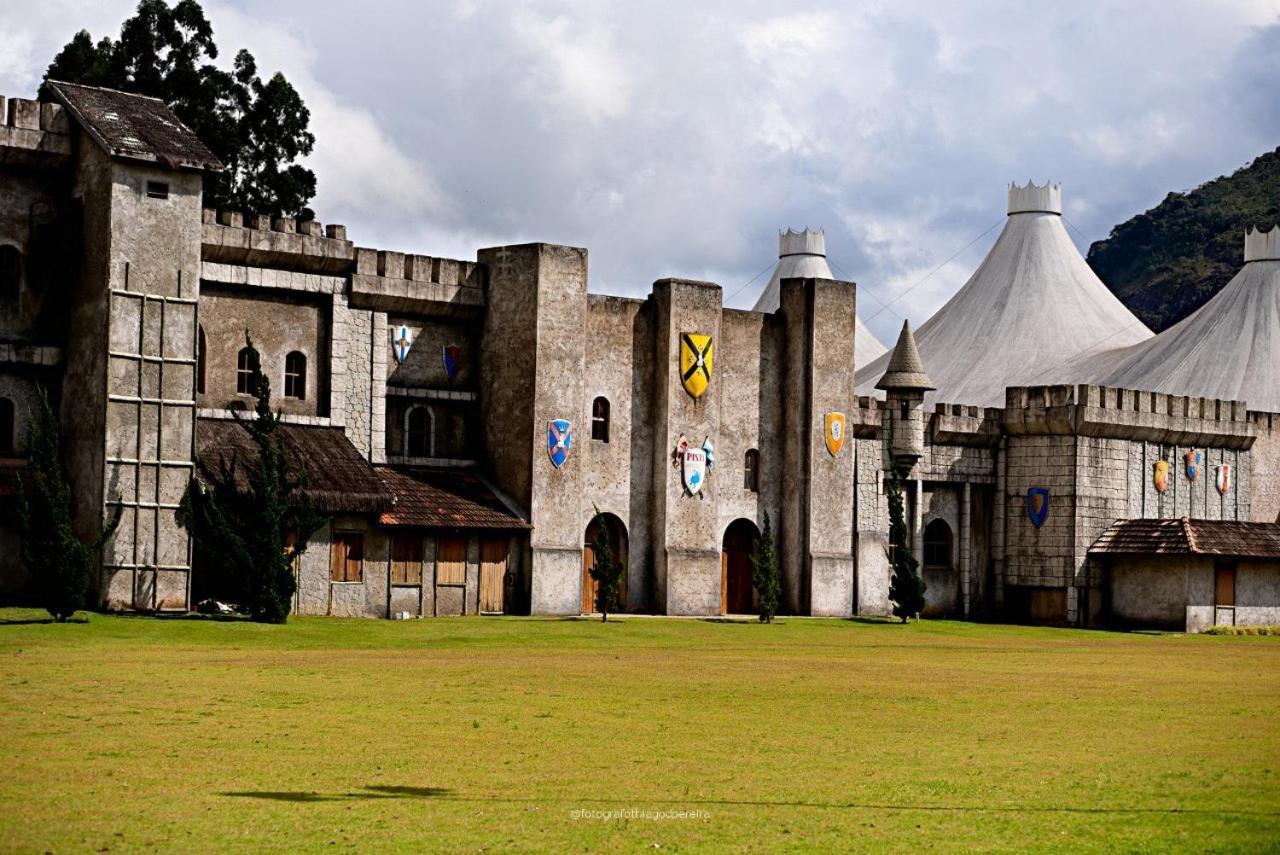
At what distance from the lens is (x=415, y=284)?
163 feet

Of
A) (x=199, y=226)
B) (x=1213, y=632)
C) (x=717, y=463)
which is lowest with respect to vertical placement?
(x=1213, y=632)

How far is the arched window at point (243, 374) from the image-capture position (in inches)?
1826

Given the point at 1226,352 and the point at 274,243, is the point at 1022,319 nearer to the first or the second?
the point at 1226,352

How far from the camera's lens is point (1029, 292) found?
84.2 metres

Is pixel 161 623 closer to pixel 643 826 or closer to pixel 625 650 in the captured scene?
pixel 625 650

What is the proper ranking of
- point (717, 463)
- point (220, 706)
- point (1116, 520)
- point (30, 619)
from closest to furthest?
point (220, 706) < point (30, 619) < point (717, 463) < point (1116, 520)

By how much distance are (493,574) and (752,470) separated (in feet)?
30.9

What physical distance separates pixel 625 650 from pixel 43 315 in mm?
15771

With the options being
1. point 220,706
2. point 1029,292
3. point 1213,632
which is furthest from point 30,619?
point 1029,292

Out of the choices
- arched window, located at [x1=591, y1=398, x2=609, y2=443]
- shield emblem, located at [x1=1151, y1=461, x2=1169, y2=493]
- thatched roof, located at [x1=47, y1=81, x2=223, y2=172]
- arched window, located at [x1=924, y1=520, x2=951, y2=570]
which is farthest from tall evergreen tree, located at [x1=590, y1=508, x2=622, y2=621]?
shield emblem, located at [x1=1151, y1=461, x2=1169, y2=493]

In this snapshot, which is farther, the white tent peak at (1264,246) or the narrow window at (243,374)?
the white tent peak at (1264,246)

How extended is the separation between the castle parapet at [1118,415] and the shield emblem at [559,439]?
16646mm

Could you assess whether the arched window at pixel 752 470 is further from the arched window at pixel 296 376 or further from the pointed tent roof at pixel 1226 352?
the pointed tent roof at pixel 1226 352

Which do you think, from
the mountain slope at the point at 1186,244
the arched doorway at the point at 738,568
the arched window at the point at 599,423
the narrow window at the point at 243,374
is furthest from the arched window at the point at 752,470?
the mountain slope at the point at 1186,244
